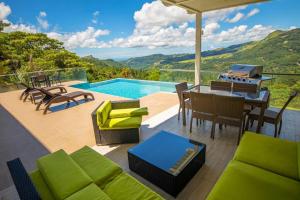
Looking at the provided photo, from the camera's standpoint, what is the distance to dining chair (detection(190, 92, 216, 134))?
2882 mm

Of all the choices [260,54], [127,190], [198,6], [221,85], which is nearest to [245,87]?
[221,85]

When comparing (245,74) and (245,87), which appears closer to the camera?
(245,87)

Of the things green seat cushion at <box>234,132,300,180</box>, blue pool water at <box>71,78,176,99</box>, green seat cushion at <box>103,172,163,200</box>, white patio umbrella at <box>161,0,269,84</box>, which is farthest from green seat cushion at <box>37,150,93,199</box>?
A: blue pool water at <box>71,78,176,99</box>

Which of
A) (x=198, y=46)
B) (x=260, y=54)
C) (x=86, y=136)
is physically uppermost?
(x=198, y=46)

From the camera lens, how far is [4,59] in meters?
12.1

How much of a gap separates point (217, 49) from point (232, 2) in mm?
4369

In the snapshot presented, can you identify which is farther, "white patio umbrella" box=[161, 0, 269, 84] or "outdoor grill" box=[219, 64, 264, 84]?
"white patio umbrella" box=[161, 0, 269, 84]

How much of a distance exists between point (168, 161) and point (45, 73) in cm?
824

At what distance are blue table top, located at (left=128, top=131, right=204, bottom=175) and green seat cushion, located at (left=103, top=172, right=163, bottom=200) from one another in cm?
43

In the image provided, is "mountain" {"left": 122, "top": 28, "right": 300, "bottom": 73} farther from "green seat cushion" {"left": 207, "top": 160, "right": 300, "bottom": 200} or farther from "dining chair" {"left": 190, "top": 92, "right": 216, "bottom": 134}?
"green seat cushion" {"left": 207, "top": 160, "right": 300, "bottom": 200}

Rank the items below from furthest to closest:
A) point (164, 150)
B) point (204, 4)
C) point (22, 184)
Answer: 1. point (204, 4)
2. point (164, 150)
3. point (22, 184)

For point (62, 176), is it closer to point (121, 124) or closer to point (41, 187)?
point (41, 187)

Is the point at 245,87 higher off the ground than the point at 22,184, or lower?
higher

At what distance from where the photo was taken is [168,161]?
78.1 inches
